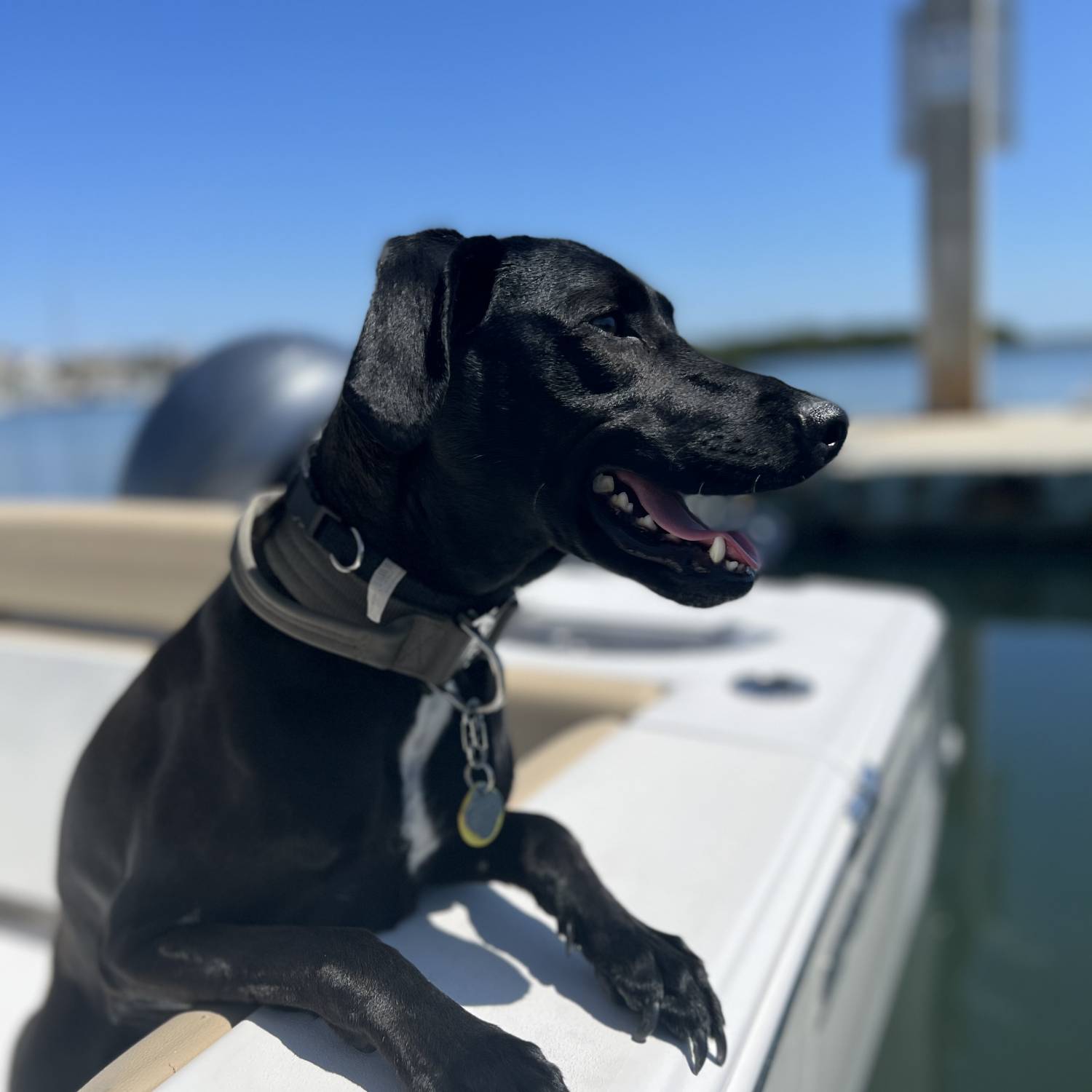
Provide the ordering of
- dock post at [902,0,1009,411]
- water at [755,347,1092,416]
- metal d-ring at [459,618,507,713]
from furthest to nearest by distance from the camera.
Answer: water at [755,347,1092,416] → dock post at [902,0,1009,411] → metal d-ring at [459,618,507,713]

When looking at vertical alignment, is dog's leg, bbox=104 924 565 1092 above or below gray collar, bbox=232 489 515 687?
below

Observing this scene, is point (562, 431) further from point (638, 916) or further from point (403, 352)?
point (638, 916)

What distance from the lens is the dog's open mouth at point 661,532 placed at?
1066 mm

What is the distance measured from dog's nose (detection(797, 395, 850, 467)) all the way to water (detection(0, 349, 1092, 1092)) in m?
1.67

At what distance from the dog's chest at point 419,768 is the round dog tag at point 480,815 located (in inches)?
1.6

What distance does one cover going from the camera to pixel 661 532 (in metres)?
1.09

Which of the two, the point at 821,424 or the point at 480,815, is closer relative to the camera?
the point at 821,424

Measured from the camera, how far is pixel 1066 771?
365 cm

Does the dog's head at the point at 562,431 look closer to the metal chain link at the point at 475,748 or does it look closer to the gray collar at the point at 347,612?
the gray collar at the point at 347,612

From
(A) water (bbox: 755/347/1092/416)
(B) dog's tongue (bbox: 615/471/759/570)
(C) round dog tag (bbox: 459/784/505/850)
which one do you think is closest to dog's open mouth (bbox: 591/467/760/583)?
(B) dog's tongue (bbox: 615/471/759/570)

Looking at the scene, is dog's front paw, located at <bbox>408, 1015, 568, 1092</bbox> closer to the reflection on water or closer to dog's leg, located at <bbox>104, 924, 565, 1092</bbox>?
dog's leg, located at <bbox>104, 924, 565, 1092</bbox>

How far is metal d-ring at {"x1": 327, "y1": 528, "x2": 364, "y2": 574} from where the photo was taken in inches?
42.5

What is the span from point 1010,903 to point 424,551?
8.53 feet

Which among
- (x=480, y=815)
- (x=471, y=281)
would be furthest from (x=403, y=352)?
(x=480, y=815)
